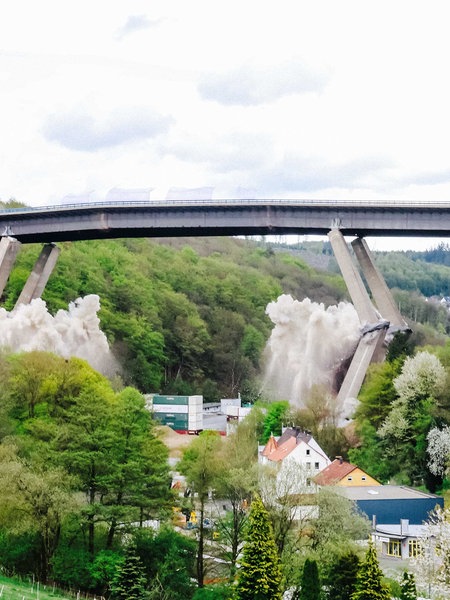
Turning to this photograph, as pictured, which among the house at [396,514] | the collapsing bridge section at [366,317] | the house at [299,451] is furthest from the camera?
the collapsing bridge section at [366,317]

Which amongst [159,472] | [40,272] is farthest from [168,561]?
[40,272]

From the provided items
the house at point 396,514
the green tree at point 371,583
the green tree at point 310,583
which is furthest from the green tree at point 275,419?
the green tree at point 371,583

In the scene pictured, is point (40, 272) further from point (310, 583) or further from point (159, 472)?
point (310, 583)

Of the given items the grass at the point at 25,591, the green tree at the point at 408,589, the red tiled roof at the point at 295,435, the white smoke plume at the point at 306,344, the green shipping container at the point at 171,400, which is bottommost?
the grass at the point at 25,591

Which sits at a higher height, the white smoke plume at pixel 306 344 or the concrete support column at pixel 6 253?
the concrete support column at pixel 6 253

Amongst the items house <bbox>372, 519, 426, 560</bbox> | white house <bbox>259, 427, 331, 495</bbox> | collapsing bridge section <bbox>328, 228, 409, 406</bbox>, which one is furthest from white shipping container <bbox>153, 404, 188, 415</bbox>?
house <bbox>372, 519, 426, 560</bbox>

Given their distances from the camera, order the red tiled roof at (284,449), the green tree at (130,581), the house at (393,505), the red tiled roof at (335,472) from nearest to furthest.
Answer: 1. the green tree at (130,581)
2. the house at (393,505)
3. the red tiled roof at (335,472)
4. the red tiled roof at (284,449)

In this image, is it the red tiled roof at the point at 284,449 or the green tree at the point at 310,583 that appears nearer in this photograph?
the green tree at the point at 310,583

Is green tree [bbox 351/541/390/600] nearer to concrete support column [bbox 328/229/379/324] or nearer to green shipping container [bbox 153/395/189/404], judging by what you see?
concrete support column [bbox 328/229/379/324]

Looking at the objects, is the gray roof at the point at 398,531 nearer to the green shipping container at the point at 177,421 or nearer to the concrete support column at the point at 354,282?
the concrete support column at the point at 354,282
